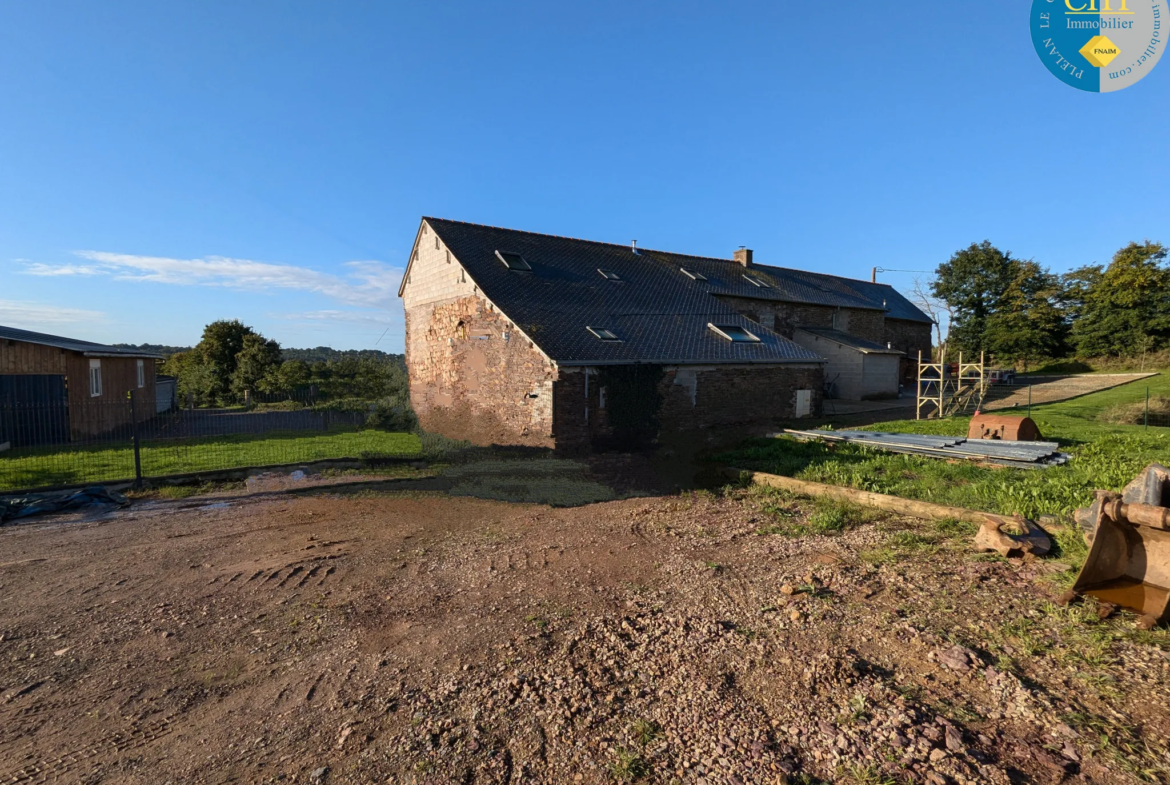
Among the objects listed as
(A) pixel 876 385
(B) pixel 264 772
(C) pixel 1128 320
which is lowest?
(B) pixel 264 772

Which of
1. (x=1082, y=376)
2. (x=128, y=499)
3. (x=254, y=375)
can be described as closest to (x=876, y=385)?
(x=1082, y=376)

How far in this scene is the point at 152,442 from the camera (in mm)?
14938

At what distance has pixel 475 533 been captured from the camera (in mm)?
7594

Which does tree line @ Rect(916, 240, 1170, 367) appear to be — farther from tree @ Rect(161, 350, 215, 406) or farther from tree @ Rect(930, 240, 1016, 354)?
tree @ Rect(161, 350, 215, 406)

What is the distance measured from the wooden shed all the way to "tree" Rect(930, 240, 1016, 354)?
53259 mm

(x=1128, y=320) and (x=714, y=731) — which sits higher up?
(x=1128, y=320)

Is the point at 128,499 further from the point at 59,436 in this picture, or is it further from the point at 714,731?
the point at 714,731

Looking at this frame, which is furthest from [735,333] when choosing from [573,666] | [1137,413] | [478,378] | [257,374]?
[257,374]

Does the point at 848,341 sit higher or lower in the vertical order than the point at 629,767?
higher

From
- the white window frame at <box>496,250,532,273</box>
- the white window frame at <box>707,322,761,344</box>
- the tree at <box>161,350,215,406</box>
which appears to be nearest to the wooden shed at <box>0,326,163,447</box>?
the white window frame at <box>496,250,532,273</box>

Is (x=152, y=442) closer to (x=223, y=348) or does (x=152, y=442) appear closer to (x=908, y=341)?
(x=223, y=348)

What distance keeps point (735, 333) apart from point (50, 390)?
73.0ft

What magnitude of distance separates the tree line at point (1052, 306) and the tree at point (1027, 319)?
0.19 feet

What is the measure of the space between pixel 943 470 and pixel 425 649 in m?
9.62
